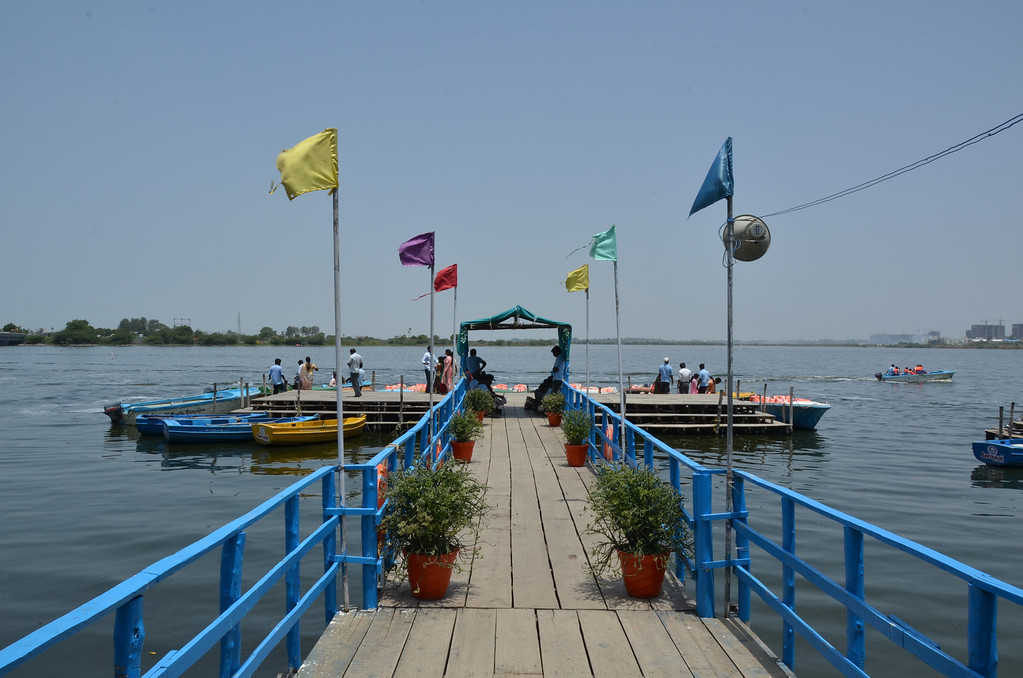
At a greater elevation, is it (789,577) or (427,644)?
(789,577)

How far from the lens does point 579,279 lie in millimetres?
17359

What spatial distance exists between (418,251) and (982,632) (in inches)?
327

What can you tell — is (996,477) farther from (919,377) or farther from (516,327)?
(919,377)

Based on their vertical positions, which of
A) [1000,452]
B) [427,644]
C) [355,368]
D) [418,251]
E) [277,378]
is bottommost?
[1000,452]

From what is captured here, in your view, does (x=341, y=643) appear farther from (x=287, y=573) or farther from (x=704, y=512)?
(x=704, y=512)

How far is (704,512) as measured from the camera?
209 inches

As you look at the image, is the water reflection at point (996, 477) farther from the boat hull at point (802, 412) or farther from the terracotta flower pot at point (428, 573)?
the terracotta flower pot at point (428, 573)

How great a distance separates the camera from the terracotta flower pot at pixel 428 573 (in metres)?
5.43

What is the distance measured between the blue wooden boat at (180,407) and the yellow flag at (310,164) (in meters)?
23.2

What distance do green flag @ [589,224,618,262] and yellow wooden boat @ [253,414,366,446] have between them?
432 inches

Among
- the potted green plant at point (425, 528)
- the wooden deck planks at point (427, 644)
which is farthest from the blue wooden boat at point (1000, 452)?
the wooden deck planks at point (427, 644)

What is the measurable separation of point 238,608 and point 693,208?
4.79 meters

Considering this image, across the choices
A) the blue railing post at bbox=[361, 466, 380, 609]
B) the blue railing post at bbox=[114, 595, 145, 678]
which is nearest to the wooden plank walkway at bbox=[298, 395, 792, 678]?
the blue railing post at bbox=[361, 466, 380, 609]

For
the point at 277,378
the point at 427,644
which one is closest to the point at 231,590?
the point at 427,644
